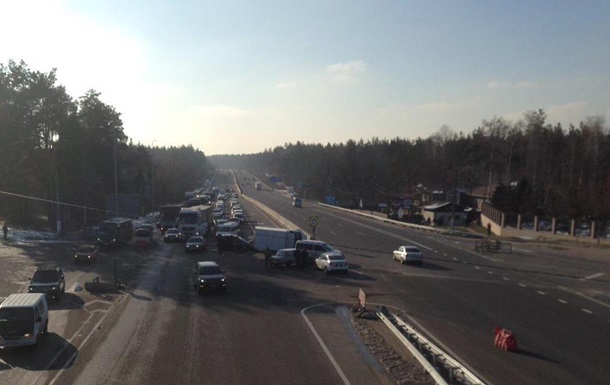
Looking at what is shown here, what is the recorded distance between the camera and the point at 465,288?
32156mm

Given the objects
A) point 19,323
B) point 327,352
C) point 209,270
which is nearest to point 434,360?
point 327,352

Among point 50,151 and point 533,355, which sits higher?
point 50,151

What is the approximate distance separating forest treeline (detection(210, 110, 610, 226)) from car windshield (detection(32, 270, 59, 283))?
4853 centimetres

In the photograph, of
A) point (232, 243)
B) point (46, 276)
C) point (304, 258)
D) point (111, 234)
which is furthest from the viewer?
point (111, 234)

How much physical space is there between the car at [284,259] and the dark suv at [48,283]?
15250 millimetres

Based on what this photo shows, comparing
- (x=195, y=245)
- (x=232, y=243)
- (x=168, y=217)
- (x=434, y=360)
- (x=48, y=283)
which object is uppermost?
(x=434, y=360)

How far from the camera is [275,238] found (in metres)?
47.3

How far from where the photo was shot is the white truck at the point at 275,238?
46625mm

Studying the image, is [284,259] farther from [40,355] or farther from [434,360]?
[434,360]

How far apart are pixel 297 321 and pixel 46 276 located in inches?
518

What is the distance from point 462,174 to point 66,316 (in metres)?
97.7

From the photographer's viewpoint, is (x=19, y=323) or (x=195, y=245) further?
(x=195, y=245)

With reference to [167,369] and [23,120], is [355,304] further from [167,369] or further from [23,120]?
[23,120]

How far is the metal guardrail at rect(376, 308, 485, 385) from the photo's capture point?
1437 centimetres
